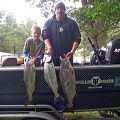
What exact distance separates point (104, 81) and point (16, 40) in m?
41.5

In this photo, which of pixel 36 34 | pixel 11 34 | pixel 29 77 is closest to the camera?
pixel 29 77

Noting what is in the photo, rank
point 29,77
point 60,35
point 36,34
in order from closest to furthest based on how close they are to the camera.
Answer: point 29,77 < point 60,35 < point 36,34

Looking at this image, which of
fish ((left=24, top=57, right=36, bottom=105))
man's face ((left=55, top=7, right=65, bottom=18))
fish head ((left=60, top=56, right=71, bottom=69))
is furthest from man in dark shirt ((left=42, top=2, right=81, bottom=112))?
fish ((left=24, top=57, right=36, bottom=105))

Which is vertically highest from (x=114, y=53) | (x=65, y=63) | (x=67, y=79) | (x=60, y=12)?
(x=60, y=12)

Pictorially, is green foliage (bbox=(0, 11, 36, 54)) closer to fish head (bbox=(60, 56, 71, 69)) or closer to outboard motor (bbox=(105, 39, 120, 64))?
outboard motor (bbox=(105, 39, 120, 64))

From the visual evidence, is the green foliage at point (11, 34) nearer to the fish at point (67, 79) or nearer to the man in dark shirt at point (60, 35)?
the man in dark shirt at point (60, 35)

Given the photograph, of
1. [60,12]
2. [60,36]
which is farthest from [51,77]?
[60,12]

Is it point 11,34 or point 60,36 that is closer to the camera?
point 60,36

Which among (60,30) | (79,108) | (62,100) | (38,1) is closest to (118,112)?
(79,108)

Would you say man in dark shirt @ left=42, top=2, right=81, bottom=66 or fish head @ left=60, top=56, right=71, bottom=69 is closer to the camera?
fish head @ left=60, top=56, right=71, bottom=69

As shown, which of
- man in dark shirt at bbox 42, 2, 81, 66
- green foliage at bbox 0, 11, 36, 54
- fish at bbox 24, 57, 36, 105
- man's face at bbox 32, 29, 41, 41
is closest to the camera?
fish at bbox 24, 57, 36, 105

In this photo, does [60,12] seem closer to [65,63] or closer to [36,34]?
[36,34]

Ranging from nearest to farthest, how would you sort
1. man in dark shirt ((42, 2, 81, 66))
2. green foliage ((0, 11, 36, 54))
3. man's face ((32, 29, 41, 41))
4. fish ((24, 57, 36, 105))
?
fish ((24, 57, 36, 105)) < man in dark shirt ((42, 2, 81, 66)) < man's face ((32, 29, 41, 41)) < green foliage ((0, 11, 36, 54))

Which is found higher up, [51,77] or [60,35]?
[60,35]
